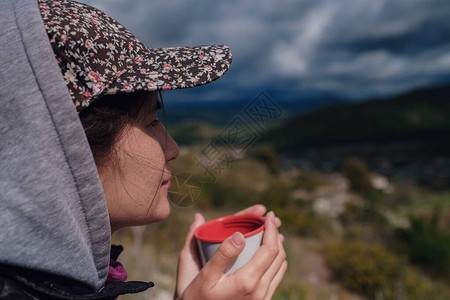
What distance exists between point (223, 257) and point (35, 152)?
23.9 inches

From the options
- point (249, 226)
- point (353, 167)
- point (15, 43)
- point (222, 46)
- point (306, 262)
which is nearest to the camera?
point (15, 43)

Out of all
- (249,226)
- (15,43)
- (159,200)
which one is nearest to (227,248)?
(159,200)

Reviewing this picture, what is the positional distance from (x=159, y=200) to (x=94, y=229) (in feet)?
1.03

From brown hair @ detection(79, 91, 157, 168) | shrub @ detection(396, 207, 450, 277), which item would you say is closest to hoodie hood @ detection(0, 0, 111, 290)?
brown hair @ detection(79, 91, 157, 168)

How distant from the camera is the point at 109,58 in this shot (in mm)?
966

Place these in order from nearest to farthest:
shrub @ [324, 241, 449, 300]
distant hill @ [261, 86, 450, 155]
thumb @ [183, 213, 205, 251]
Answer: thumb @ [183, 213, 205, 251] < shrub @ [324, 241, 449, 300] < distant hill @ [261, 86, 450, 155]

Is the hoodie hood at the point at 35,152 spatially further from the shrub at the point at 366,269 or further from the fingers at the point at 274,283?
the shrub at the point at 366,269

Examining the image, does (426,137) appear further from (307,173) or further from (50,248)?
(50,248)

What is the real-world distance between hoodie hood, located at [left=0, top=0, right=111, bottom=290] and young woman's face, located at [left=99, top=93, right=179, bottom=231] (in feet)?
0.74

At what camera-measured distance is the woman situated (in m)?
0.79

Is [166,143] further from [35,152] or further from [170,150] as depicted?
[35,152]

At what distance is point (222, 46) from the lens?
1.22m

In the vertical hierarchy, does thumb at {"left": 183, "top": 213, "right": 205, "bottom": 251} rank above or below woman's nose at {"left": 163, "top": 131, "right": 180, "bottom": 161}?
below

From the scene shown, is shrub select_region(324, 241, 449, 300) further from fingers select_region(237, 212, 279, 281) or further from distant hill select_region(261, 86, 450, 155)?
distant hill select_region(261, 86, 450, 155)
